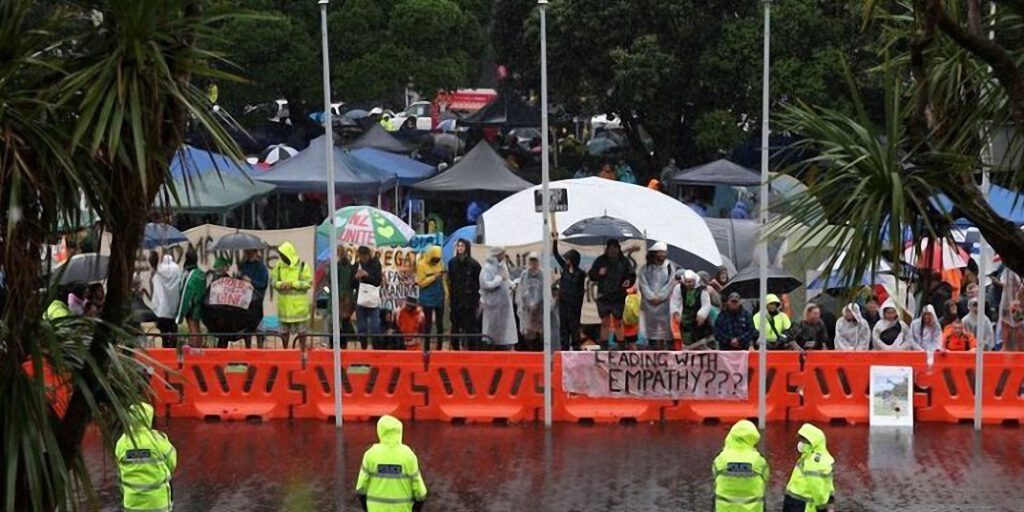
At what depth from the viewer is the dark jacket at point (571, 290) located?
2197 cm

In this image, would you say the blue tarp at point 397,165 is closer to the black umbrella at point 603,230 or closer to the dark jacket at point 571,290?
the black umbrella at point 603,230

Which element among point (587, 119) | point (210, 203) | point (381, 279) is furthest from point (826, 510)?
point (587, 119)

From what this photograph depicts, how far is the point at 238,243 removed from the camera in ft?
77.5

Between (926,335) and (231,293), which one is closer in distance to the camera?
(926,335)

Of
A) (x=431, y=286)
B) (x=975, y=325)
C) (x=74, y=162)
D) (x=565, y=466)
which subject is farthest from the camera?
(x=431, y=286)

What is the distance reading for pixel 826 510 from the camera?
43.8 feet

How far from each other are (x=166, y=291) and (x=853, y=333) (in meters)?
9.24

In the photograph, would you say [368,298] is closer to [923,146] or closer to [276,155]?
[276,155]

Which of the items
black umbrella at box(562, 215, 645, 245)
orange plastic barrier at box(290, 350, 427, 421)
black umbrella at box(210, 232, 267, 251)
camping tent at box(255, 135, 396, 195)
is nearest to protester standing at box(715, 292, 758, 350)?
black umbrella at box(562, 215, 645, 245)

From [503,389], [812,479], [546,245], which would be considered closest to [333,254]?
[546,245]

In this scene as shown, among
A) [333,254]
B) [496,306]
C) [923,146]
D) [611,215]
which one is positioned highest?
[923,146]

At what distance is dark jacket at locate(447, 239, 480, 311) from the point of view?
72.8 feet

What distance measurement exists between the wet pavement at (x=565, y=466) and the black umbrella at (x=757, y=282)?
236 cm

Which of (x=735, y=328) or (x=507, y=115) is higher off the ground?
(x=507, y=115)
